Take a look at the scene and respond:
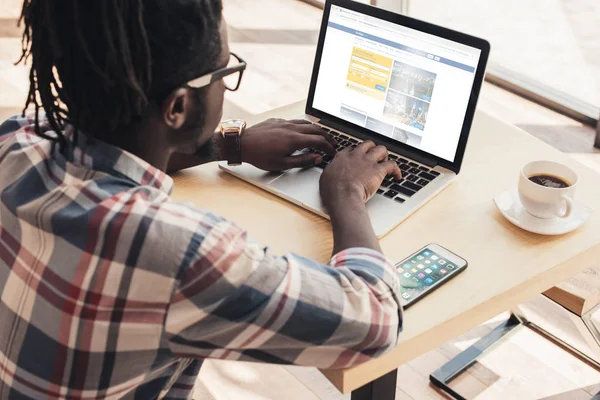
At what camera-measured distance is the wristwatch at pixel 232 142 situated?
1.38m

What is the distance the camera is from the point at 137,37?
821mm

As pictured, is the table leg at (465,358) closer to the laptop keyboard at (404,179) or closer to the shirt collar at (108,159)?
the laptop keyboard at (404,179)

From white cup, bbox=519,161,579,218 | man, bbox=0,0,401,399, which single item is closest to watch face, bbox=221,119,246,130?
man, bbox=0,0,401,399

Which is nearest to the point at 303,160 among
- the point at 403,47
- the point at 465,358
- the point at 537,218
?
the point at 403,47

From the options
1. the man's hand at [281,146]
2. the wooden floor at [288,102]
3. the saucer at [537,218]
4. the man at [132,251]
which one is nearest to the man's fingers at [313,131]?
the man's hand at [281,146]

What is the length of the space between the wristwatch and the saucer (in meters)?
0.47

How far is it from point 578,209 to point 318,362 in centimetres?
60

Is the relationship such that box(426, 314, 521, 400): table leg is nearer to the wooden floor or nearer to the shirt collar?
the wooden floor

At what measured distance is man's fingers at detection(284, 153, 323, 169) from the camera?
1.36 meters

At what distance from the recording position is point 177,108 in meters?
Result: 0.92

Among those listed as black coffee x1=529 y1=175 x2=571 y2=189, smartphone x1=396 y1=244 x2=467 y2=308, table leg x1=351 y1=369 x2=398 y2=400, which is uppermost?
black coffee x1=529 y1=175 x2=571 y2=189

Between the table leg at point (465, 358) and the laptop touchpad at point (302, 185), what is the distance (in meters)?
0.79

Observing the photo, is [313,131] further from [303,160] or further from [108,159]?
[108,159]

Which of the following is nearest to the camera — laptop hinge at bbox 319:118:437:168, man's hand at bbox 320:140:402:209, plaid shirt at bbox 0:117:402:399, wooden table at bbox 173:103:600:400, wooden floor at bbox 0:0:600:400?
plaid shirt at bbox 0:117:402:399
